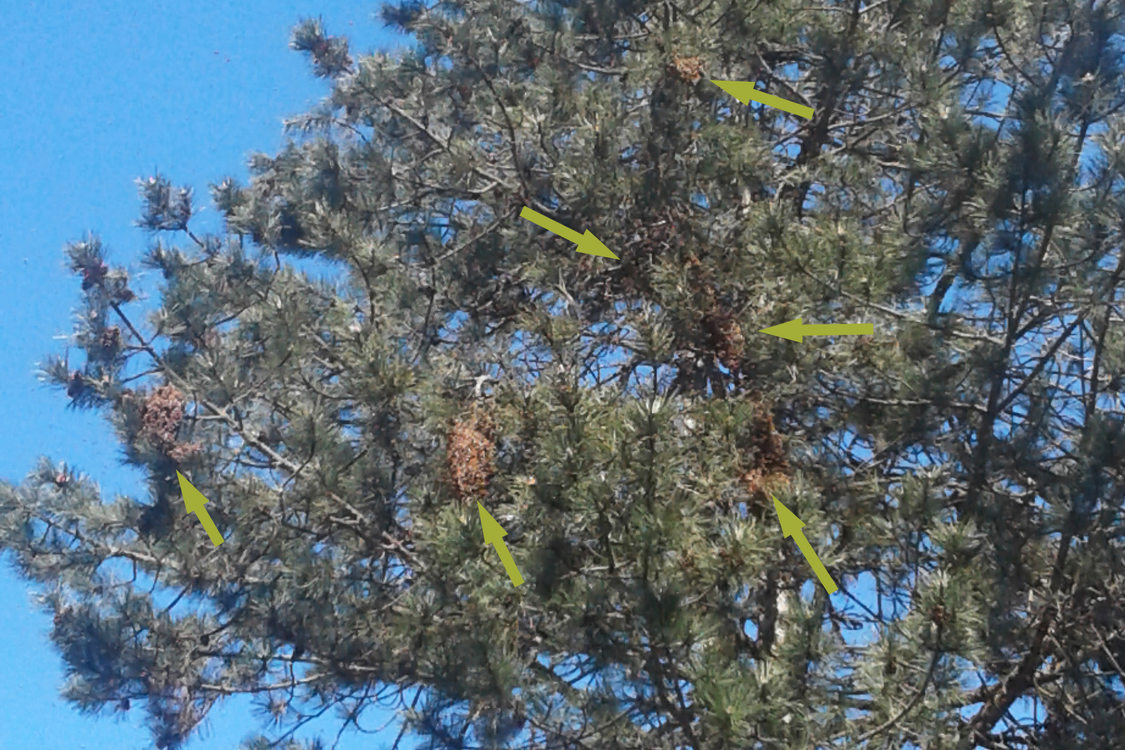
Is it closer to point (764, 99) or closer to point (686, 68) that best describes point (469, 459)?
point (686, 68)

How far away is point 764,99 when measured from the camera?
22.8ft

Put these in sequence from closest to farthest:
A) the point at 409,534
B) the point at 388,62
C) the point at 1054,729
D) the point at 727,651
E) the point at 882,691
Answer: the point at 882,691 < the point at 727,651 < the point at 1054,729 < the point at 409,534 < the point at 388,62

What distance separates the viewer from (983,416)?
5117 millimetres

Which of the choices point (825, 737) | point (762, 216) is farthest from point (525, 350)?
point (825, 737)

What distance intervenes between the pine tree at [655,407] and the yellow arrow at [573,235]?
2.0 inches

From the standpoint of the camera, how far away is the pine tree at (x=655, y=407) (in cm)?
445

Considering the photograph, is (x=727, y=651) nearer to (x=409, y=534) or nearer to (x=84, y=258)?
(x=409, y=534)

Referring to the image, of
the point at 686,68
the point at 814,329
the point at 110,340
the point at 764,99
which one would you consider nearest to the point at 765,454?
the point at 814,329

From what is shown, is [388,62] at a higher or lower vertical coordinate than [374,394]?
higher

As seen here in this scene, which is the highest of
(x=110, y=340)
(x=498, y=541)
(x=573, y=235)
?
(x=573, y=235)

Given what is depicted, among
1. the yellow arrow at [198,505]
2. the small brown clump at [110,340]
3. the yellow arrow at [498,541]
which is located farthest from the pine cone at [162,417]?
the yellow arrow at [498,541]

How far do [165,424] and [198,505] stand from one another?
0.49 m

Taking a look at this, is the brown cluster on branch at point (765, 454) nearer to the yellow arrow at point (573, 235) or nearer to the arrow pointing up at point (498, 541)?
the arrow pointing up at point (498, 541)

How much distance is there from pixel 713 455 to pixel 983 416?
112 cm
